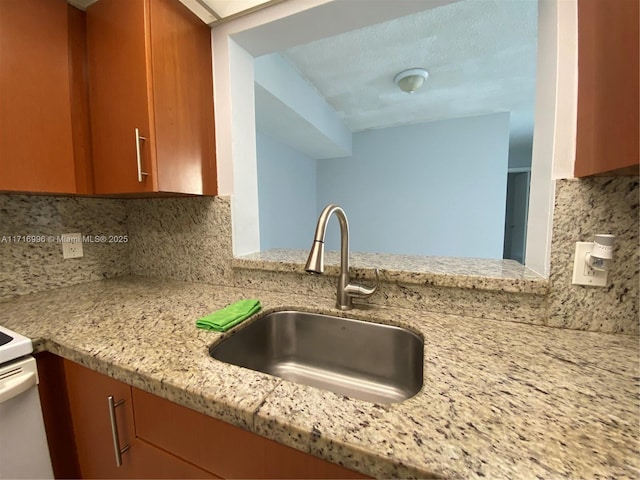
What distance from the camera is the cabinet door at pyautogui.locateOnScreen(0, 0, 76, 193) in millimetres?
801

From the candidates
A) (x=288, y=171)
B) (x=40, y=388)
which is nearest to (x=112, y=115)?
(x=40, y=388)

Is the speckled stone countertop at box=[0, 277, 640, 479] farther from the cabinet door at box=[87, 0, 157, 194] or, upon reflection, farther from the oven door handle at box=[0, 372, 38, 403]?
the cabinet door at box=[87, 0, 157, 194]

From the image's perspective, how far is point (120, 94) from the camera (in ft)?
2.97

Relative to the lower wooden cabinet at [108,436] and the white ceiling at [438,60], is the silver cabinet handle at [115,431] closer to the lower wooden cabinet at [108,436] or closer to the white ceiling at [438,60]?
the lower wooden cabinet at [108,436]

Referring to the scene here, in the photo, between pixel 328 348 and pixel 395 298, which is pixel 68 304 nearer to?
pixel 328 348

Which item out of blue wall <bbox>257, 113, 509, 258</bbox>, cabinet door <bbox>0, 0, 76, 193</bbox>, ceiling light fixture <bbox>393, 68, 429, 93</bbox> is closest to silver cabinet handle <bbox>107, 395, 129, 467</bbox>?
cabinet door <bbox>0, 0, 76, 193</bbox>

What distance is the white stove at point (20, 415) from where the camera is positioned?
627mm

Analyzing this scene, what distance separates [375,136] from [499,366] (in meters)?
3.27

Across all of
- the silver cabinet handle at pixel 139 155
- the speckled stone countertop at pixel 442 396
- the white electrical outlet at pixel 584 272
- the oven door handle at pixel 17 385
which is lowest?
the oven door handle at pixel 17 385

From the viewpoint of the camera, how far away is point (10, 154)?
0.81 metres

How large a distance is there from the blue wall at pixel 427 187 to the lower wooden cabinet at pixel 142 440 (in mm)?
3043

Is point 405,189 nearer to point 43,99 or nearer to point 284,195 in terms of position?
point 284,195

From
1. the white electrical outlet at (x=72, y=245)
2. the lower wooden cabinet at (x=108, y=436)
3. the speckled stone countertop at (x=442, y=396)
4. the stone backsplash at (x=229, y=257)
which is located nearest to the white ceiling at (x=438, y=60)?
the stone backsplash at (x=229, y=257)

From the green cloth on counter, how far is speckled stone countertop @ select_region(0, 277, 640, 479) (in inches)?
1.0
